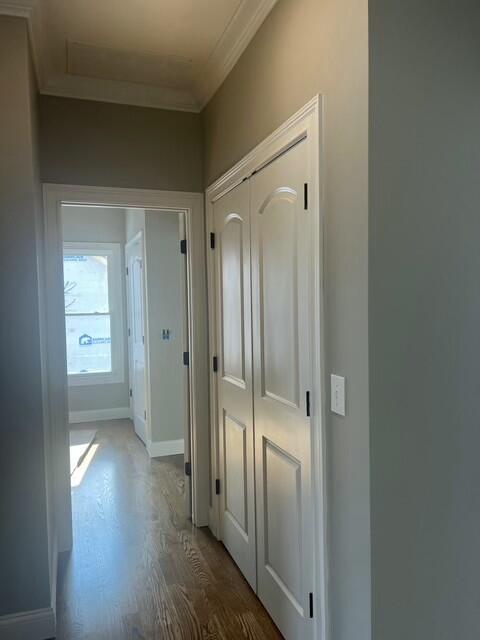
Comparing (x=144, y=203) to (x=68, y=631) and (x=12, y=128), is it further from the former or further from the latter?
(x=68, y=631)

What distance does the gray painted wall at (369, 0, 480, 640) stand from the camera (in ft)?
4.40

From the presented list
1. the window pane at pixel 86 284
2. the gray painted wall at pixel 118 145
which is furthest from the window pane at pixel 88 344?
the gray painted wall at pixel 118 145

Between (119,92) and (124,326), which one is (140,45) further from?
(124,326)

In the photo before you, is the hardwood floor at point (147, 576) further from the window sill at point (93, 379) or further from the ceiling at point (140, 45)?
the ceiling at point (140, 45)

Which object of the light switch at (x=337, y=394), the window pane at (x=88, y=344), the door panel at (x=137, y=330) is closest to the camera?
the light switch at (x=337, y=394)

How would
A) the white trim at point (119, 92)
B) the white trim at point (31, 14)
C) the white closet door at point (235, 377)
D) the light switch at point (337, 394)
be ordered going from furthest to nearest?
the white trim at point (119, 92), the white closet door at point (235, 377), the white trim at point (31, 14), the light switch at point (337, 394)

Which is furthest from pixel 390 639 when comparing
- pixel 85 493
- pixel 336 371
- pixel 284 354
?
pixel 85 493

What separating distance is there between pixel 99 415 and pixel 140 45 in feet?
15.1

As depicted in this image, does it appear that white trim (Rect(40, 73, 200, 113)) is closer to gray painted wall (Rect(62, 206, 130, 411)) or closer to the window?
gray painted wall (Rect(62, 206, 130, 411))

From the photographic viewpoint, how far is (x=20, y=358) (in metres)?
2.01

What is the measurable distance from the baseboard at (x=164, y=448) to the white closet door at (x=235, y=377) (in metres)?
1.78

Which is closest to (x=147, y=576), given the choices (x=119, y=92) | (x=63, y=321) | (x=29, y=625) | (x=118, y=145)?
(x=29, y=625)

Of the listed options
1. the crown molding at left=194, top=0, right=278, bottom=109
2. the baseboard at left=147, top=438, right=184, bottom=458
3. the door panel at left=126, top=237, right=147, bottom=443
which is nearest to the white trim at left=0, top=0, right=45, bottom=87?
the crown molding at left=194, top=0, right=278, bottom=109

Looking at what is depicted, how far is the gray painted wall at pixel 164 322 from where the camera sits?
175 inches
